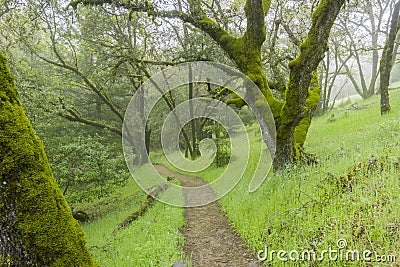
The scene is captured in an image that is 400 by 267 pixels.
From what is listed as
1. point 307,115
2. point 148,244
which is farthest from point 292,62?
point 148,244

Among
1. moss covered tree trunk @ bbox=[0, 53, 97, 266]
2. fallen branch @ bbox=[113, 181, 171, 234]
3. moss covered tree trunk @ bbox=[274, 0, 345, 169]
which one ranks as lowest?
fallen branch @ bbox=[113, 181, 171, 234]

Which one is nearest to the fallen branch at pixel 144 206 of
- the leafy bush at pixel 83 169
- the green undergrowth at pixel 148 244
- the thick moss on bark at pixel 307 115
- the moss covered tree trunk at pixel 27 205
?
the green undergrowth at pixel 148 244

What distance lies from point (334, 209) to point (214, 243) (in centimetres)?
273

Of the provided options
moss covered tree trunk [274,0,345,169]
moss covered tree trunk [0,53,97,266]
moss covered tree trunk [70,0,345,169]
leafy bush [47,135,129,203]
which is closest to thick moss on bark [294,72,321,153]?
moss covered tree trunk [70,0,345,169]

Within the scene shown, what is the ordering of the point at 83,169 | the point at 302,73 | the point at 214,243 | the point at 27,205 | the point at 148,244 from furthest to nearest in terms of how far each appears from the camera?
the point at 83,169 → the point at 302,73 → the point at 214,243 → the point at 148,244 → the point at 27,205

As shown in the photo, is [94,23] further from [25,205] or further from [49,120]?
[25,205]

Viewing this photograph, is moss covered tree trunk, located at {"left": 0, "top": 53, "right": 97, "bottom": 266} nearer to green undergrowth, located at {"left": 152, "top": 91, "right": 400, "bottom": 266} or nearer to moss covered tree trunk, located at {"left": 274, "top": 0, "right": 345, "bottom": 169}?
green undergrowth, located at {"left": 152, "top": 91, "right": 400, "bottom": 266}

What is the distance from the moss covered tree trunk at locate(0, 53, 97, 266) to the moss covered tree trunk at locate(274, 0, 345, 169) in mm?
5999

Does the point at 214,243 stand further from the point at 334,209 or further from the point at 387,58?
the point at 387,58

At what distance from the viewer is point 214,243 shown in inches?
226

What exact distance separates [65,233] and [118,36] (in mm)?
13218

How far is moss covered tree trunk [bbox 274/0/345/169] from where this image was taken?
627 cm

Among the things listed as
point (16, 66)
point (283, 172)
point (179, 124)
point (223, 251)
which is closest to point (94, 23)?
point (16, 66)

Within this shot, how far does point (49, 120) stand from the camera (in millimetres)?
9750
